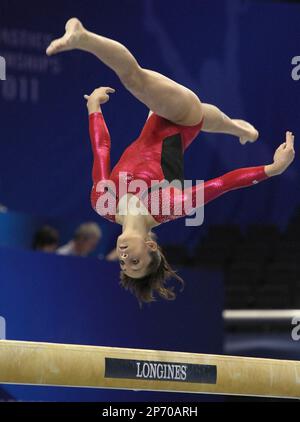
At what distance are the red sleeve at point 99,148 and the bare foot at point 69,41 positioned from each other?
2.88 feet

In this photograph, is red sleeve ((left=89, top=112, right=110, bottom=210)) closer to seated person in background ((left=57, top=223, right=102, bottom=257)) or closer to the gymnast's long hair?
the gymnast's long hair

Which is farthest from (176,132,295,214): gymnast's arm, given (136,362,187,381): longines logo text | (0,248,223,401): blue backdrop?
(0,248,223,401): blue backdrop

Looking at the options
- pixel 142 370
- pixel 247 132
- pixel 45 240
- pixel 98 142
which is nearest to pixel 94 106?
pixel 98 142

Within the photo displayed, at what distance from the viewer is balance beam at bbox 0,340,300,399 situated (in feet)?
15.5

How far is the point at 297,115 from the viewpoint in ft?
39.3

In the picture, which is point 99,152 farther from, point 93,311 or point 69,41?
point 93,311

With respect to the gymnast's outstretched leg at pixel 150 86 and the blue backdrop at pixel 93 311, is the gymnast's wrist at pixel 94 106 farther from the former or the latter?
the blue backdrop at pixel 93 311

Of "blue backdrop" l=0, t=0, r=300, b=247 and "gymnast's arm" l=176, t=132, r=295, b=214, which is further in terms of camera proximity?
"blue backdrop" l=0, t=0, r=300, b=247

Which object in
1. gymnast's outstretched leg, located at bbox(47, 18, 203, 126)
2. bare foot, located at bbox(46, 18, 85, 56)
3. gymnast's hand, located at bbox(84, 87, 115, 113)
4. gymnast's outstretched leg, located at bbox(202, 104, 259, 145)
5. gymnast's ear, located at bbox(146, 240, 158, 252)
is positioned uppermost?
gymnast's outstretched leg, located at bbox(202, 104, 259, 145)

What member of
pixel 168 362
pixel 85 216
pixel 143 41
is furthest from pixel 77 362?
pixel 143 41

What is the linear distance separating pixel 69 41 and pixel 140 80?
78cm

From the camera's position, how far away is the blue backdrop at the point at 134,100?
11125 mm

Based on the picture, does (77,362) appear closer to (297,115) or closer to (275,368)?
(275,368)

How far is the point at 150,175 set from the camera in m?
5.34
